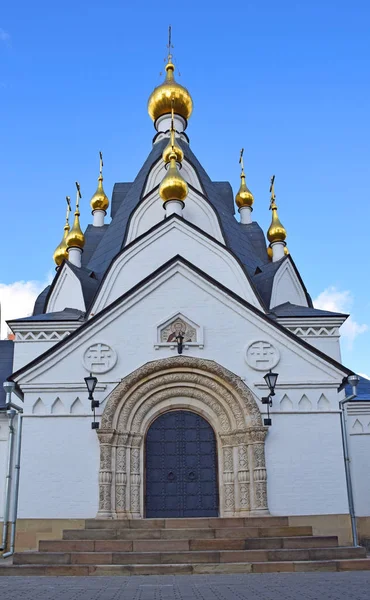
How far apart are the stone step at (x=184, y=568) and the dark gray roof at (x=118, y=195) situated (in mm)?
12807

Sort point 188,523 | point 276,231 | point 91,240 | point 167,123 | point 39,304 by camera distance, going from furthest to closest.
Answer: point 167,123
point 91,240
point 39,304
point 276,231
point 188,523

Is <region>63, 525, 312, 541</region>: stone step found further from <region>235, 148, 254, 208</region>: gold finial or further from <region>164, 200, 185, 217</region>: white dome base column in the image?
<region>235, 148, 254, 208</region>: gold finial

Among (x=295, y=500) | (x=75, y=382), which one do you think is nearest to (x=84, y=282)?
(x=75, y=382)

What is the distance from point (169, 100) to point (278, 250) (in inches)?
310

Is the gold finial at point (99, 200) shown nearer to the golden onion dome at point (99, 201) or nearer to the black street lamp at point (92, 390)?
the golden onion dome at point (99, 201)

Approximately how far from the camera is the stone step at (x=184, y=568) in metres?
7.66

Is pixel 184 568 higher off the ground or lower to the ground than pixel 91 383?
lower

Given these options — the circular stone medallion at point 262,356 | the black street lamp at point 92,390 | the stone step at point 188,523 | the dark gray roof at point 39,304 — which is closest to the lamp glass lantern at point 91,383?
the black street lamp at point 92,390

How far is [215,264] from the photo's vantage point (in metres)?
13.7

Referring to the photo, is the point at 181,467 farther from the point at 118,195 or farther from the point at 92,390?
the point at 118,195

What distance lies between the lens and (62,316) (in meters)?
13.9

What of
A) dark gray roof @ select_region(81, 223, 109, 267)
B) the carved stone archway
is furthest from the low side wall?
dark gray roof @ select_region(81, 223, 109, 267)

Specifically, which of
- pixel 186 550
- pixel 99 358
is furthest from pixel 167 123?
pixel 186 550

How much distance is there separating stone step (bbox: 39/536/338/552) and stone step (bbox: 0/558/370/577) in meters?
0.58
